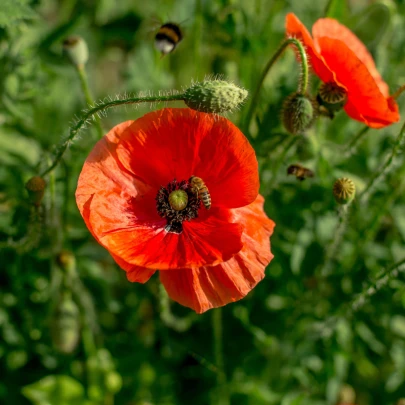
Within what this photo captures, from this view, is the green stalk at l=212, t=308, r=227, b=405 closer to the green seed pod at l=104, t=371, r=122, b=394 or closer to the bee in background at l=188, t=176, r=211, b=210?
the green seed pod at l=104, t=371, r=122, b=394

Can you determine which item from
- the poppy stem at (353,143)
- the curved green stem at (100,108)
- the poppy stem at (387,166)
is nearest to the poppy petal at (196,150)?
the curved green stem at (100,108)

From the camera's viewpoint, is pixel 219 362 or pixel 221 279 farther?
pixel 219 362

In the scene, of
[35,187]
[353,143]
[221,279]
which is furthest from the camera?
[353,143]

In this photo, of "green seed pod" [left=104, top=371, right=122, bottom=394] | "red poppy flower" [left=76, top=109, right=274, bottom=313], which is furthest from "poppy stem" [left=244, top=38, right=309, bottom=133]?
"green seed pod" [left=104, top=371, right=122, bottom=394]

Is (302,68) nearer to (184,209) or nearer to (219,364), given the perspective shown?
(184,209)

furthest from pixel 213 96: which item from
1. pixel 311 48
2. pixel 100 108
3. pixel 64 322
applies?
pixel 64 322

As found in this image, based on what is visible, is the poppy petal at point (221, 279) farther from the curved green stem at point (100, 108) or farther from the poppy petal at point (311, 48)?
the poppy petal at point (311, 48)
